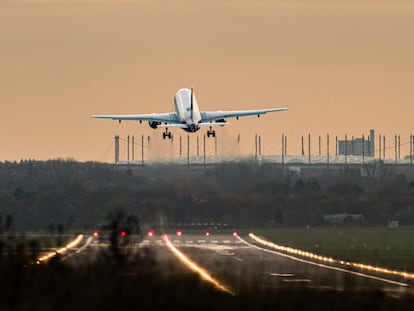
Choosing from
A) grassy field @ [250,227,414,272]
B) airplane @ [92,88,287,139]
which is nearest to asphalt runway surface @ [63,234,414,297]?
grassy field @ [250,227,414,272]

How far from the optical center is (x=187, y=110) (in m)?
158

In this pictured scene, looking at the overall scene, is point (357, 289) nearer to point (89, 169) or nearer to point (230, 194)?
point (230, 194)

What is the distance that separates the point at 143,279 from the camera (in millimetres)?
63125

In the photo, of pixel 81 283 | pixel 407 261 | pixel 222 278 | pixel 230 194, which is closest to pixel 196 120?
pixel 230 194

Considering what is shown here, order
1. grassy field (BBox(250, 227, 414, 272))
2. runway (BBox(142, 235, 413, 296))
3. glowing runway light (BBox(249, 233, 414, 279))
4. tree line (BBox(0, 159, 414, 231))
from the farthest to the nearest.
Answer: tree line (BBox(0, 159, 414, 231))
grassy field (BBox(250, 227, 414, 272))
glowing runway light (BBox(249, 233, 414, 279))
runway (BBox(142, 235, 413, 296))

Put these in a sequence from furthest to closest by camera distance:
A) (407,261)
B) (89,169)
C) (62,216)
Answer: (89,169)
(62,216)
(407,261)

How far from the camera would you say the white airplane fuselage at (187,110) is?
151500 millimetres

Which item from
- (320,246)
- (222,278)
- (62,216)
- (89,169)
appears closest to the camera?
(222,278)

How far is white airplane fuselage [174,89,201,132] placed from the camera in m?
152

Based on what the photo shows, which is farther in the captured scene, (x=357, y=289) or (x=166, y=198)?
(x=166, y=198)

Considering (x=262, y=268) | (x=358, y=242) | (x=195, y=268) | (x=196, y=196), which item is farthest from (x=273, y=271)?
(x=196, y=196)

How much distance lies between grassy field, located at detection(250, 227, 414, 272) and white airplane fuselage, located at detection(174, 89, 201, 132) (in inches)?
564

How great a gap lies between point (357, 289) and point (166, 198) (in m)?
82.7

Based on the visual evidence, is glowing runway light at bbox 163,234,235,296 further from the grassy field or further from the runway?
the grassy field
